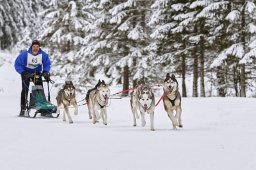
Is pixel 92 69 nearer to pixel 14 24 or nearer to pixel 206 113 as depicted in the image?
pixel 206 113

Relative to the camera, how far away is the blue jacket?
1191 centimetres

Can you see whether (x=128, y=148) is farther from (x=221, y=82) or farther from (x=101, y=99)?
(x=221, y=82)

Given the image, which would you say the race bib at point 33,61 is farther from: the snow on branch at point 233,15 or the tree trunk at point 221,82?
the tree trunk at point 221,82

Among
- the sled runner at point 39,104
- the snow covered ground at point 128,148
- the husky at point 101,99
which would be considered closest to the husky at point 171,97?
the snow covered ground at point 128,148

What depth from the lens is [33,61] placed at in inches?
477

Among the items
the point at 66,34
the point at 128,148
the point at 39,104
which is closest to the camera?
the point at 128,148

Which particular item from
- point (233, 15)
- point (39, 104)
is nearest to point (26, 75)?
point (39, 104)

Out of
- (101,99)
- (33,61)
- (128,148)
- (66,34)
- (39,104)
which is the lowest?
(128,148)

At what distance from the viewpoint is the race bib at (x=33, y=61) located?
1206 cm

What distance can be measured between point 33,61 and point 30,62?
10 centimetres

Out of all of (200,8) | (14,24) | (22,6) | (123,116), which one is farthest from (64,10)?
(22,6)

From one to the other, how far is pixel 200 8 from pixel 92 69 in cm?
839

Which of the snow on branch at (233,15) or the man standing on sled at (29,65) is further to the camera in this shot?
the snow on branch at (233,15)

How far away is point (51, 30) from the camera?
27.2 meters
